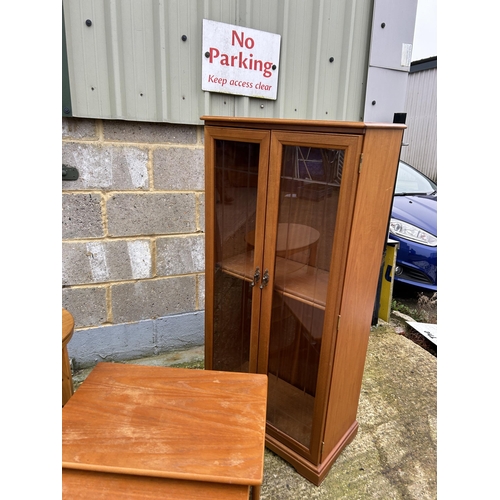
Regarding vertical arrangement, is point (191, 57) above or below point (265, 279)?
above

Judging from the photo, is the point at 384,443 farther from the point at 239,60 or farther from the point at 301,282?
the point at 239,60

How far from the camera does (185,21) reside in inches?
75.7

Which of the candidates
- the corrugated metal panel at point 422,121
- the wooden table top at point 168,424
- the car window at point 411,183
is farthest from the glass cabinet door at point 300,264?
the corrugated metal panel at point 422,121

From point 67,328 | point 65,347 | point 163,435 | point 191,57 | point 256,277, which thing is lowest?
point 163,435

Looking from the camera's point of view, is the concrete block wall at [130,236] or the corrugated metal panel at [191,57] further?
the concrete block wall at [130,236]

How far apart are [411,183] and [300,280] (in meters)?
2.90

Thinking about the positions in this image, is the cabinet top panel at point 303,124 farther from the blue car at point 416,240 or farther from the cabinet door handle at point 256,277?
the blue car at point 416,240

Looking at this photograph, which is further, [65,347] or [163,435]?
[65,347]

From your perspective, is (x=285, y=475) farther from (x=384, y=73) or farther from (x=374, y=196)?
(x=384, y=73)

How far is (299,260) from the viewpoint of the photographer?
1.52 metres

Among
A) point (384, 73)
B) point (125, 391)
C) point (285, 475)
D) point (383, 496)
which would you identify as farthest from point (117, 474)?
point (384, 73)

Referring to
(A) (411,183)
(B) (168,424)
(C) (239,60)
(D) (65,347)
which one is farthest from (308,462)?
(A) (411,183)

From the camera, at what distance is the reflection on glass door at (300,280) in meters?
1.35

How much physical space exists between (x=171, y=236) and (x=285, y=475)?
137 centimetres
